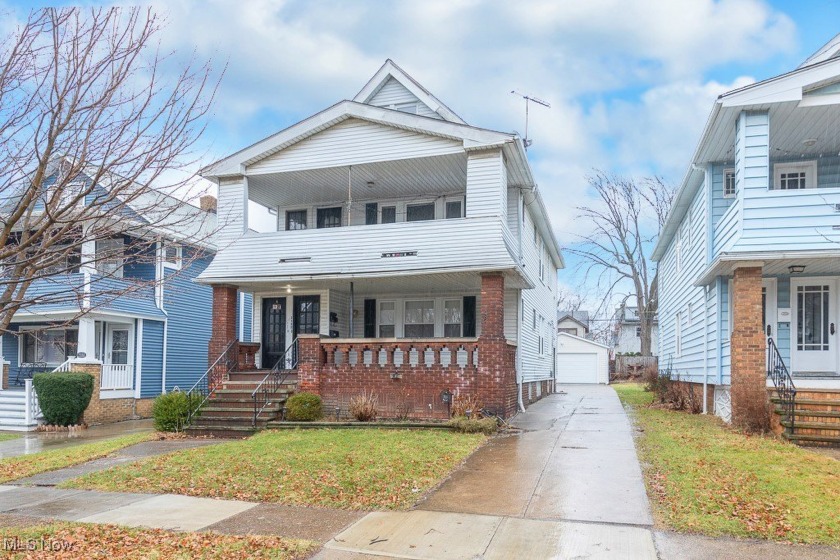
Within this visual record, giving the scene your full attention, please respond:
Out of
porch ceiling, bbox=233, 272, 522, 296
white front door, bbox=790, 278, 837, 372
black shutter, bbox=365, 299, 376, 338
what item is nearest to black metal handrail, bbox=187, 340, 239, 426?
porch ceiling, bbox=233, 272, 522, 296

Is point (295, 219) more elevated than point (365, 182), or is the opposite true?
point (365, 182)

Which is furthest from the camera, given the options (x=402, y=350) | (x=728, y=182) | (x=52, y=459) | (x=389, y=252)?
(x=389, y=252)

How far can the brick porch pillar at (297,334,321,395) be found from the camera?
609 inches

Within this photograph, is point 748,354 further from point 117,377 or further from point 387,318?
point 117,377

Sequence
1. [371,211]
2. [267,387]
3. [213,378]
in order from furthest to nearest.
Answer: [371,211] < [213,378] < [267,387]

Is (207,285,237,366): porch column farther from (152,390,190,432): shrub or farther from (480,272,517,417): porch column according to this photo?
(480,272,517,417): porch column

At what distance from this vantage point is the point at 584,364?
143 ft

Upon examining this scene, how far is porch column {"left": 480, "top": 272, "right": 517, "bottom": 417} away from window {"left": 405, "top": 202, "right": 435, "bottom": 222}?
4145 millimetres

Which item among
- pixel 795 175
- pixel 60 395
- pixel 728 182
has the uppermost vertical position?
pixel 795 175

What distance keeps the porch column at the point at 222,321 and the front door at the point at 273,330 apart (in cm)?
166

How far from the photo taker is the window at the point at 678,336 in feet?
71.1

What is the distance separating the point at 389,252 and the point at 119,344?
1186 cm

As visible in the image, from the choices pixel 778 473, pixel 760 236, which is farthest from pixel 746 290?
pixel 778 473

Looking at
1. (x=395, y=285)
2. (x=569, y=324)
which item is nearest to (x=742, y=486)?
(x=395, y=285)
